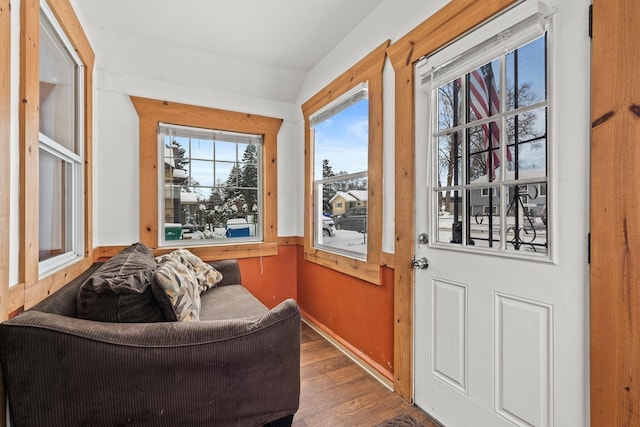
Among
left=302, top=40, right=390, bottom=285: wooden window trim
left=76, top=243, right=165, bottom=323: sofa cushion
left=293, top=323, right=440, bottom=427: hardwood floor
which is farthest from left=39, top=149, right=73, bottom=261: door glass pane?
left=302, top=40, right=390, bottom=285: wooden window trim

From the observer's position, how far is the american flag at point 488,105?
142 centimetres

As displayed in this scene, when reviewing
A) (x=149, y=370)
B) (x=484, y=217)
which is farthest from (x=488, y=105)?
(x=149, y=370)

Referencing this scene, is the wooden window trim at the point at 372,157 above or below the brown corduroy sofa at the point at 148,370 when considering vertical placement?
above

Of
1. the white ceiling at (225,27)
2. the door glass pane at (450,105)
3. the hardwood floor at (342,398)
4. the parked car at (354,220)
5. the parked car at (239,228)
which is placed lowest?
the hardwood floor at (342,398)

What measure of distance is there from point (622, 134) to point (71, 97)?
288 centimetres

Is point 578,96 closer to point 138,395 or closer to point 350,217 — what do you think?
point 350,217

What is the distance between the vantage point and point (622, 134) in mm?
983

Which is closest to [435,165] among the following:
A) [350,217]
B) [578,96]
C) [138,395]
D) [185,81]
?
[578,96]

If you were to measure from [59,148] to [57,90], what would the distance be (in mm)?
362

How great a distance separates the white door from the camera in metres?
1.14

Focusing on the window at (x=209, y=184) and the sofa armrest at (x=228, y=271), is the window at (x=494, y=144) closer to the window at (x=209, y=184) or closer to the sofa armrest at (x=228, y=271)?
the sofa armrest at (x=228, y=271)

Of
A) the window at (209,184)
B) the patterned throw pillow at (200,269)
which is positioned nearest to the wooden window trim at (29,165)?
the patterned throw pillow at (200,269)

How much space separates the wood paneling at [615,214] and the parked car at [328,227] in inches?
77.0

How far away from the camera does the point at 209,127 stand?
2.96 metres
